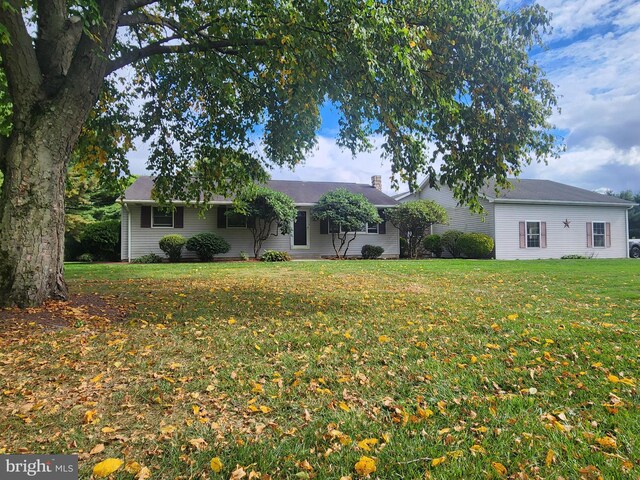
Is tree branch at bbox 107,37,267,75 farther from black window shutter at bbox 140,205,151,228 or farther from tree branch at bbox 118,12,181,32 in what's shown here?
black window shutter at bbox 140,205,151,228

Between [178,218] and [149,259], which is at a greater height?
[178,218]

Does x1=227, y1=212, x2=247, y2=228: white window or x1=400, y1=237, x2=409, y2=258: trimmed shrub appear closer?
x1=227, y1=212, x2=247, y2=228: white window

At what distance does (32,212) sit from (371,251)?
15.4 m

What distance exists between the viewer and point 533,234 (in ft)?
64.7

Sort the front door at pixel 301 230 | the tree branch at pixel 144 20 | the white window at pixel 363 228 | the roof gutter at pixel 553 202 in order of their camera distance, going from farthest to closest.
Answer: the front door at pixel 301 230, the roof gutter at pixel 553 202, the white window at pixel 363 228, the tree branch at pixel 144 20

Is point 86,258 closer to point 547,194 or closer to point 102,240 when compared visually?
point 102,240

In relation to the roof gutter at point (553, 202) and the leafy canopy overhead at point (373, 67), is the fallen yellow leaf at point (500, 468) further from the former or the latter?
the roof gutter at point (553, 202)

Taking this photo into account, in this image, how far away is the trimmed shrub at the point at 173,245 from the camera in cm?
1631

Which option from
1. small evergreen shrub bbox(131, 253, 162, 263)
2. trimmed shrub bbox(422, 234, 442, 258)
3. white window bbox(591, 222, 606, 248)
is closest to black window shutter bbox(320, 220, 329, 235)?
trimmed shrub bbox(422, 234, 442, 258)

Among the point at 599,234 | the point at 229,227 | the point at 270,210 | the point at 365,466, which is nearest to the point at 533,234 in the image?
→ the point at 599,234

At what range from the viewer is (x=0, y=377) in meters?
3.15

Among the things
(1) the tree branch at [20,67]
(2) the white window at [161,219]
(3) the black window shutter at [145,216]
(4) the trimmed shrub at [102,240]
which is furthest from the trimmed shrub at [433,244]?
(1) the tree branch at [20,67]

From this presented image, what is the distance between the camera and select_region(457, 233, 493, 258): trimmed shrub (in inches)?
725

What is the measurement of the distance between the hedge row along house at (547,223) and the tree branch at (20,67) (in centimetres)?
1764
